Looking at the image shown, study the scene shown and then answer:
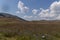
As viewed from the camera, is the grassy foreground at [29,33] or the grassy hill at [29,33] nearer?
the grassy foreground at [29,33]

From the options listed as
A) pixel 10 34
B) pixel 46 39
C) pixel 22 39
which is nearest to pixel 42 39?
pixel 46 39

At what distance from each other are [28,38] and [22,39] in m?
1.34

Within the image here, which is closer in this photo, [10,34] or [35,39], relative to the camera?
[35,39]

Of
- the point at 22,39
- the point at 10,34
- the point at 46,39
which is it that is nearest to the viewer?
the point at 22,39

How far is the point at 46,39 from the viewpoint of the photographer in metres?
25.2

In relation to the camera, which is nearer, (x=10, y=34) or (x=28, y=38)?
(x=28, y=38)

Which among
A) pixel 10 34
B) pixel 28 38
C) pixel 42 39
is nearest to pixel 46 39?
pixel 42 39

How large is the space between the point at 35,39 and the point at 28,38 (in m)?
1.04

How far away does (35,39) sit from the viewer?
25.1 metres

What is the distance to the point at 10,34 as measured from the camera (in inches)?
1681

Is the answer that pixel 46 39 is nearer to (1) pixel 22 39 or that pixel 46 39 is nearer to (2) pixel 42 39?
(2) pixel 42 39

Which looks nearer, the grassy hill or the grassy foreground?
the grassy foreground

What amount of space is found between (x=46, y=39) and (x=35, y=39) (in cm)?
158

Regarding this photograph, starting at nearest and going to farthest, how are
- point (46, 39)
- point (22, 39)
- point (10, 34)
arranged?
1. point (22, 39)
2. point (46, 39)
3. point (10, 34)
